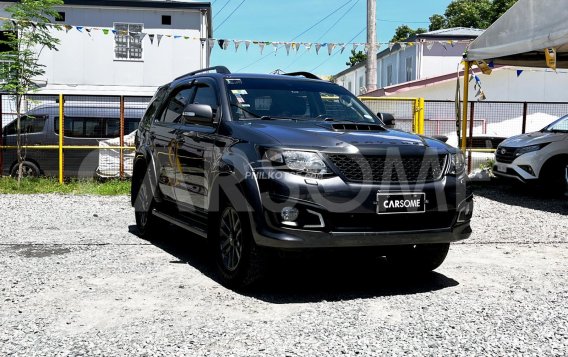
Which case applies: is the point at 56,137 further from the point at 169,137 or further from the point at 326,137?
the point at 326,137

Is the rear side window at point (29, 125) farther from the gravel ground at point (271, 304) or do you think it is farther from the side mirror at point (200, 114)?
the side mirror at point (200, 114)

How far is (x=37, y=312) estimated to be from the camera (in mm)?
4422

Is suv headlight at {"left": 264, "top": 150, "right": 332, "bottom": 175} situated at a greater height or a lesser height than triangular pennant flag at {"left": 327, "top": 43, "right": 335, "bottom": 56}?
lesser

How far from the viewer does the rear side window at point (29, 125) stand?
13.0 m

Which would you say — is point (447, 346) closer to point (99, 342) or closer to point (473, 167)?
point (99, 342)

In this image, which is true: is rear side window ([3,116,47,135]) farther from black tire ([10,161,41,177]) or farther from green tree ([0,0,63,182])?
black tire ([10,161,41,177])

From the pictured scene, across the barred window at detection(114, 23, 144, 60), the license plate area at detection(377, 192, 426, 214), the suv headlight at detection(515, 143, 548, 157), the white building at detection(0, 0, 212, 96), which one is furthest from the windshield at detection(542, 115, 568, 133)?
the barred window at detection(114, 23, 144, 60)

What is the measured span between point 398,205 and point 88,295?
2.44m

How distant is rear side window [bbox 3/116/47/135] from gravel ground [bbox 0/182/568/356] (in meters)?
5.82

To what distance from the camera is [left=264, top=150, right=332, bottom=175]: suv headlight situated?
467cm

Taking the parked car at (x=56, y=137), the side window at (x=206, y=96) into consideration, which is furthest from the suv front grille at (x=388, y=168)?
the parked car at (x=56, y=137)

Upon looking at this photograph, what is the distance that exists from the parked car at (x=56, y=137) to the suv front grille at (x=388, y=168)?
9.54 meters

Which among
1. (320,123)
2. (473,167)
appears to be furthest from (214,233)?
(473,167)

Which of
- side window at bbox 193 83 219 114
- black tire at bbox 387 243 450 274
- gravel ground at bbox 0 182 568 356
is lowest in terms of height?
gravel ground at bbox 0 182 568 356
